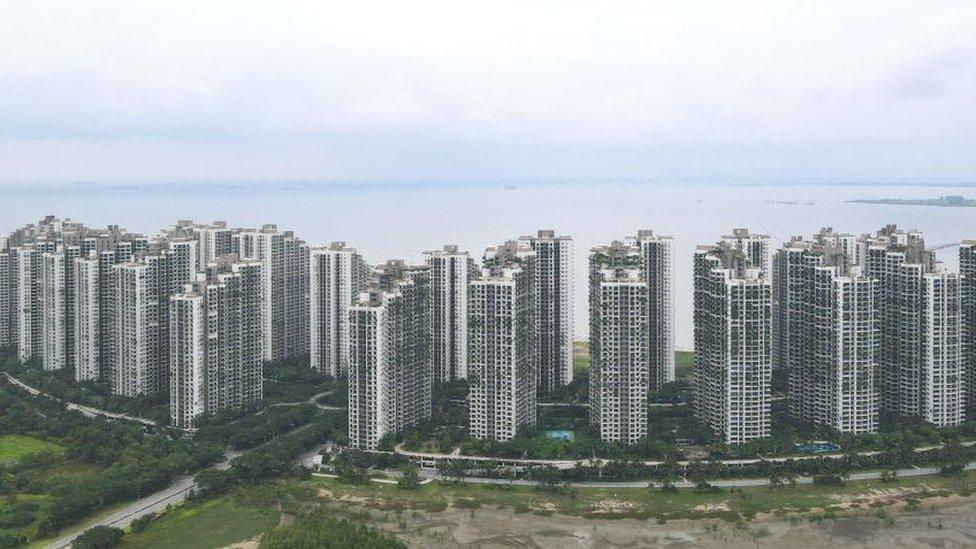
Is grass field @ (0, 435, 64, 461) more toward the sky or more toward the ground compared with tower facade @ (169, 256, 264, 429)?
more toward the ground

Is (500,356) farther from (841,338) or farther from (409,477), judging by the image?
(841,338)

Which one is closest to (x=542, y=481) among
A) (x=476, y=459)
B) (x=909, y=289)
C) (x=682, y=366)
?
(x=476, y=459)

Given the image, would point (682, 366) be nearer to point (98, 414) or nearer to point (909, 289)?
point (909, 289)

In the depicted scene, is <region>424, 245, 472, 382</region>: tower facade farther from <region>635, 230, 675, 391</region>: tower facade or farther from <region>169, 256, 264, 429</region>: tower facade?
<region>635, 230, 675, 391</region>: tower facade

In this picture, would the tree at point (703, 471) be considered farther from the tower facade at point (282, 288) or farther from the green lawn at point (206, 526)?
the tower facade at point (282, 288)

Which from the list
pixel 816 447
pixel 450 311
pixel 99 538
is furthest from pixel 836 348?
pixel 99 538

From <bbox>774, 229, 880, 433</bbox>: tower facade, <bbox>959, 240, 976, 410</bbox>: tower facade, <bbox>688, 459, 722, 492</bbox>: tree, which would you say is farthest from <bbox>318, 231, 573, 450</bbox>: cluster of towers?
<bbox>959, 240, 976, 410</bbox>: tower facade
